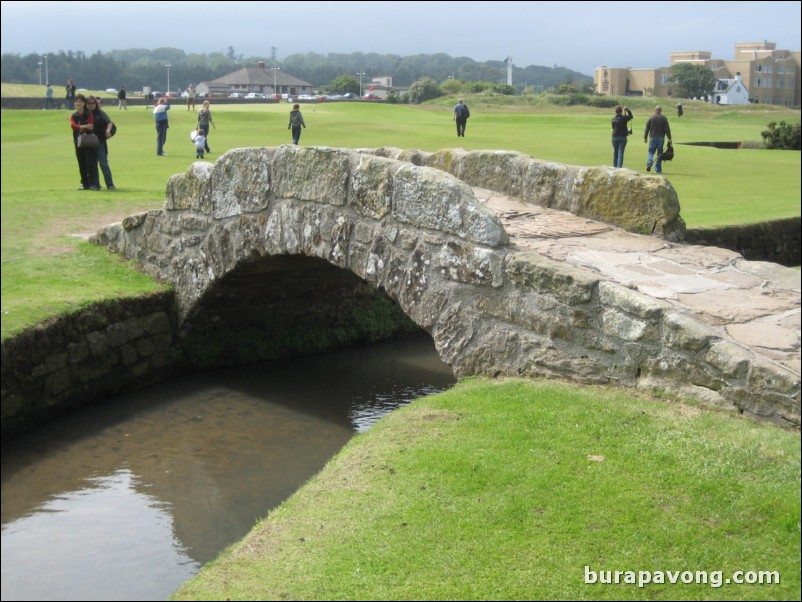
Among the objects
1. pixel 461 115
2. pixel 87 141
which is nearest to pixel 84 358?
pixel 87 141

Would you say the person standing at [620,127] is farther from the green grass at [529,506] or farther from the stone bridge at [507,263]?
the green grass at [529,506]

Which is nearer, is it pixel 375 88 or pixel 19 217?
pixel 19 217

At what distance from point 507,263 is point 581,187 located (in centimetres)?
208

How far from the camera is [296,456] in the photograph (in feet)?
30.5

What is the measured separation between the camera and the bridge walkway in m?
6.01

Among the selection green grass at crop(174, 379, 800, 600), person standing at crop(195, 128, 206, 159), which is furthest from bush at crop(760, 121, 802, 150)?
green grass at crop(174, 379, 800, 600)

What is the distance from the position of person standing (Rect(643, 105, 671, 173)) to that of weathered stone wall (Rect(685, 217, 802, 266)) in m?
3.92

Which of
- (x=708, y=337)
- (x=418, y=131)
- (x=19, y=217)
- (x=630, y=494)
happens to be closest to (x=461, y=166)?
(x=708, y=337)

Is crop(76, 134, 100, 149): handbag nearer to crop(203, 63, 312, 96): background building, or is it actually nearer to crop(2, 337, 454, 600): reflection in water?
crop(2, 337, 454, 600): reflection in water

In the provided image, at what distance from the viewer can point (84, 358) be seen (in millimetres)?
10242

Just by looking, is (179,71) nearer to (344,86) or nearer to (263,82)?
(344,86)

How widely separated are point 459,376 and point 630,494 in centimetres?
291

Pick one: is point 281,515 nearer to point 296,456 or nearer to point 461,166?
point 296,456

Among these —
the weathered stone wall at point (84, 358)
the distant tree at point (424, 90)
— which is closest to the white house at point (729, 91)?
the weathered stone wall at point (84, 358)
